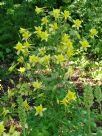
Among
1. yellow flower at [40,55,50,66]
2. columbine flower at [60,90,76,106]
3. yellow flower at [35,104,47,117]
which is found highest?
yellow flower at [40,55,50,66]

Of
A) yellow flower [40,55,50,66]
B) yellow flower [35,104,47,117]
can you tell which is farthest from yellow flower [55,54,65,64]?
yellow flower [35,104,47,117]

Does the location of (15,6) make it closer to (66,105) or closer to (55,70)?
(55,70)

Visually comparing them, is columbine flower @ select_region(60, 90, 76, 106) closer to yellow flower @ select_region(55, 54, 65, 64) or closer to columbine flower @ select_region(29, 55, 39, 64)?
yellow flower @ select_region(55, 54, 65, 64)

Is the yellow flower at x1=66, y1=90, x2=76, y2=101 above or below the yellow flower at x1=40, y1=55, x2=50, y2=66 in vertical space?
below

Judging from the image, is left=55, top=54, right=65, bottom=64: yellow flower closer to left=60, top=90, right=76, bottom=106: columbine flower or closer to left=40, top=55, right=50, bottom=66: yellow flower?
left=40, top=55, right=50, bottom=66: yellow flower

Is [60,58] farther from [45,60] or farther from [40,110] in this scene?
[40,110]

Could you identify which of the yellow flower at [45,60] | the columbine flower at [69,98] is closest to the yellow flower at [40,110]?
the columbine flower at [69,98]

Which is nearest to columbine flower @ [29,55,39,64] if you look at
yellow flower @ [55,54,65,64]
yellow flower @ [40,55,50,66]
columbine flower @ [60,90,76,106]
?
yellow flower @ [40,55,50,66]

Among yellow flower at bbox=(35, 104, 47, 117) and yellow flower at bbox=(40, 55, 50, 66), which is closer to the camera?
yellow flower at bbox=(35, 104, 47, 117)

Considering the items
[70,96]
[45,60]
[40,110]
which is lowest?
[40,110]

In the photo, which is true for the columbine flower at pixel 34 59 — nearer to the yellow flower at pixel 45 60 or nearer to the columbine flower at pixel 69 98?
the yellow flower at pixel 45 60

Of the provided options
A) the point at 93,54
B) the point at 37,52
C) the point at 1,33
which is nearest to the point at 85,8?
the point at 93,54

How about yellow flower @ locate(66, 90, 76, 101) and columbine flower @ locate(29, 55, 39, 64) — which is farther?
columbine flower @ locate(29, 55, 39, 64)

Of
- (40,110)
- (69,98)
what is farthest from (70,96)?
(40,110)
